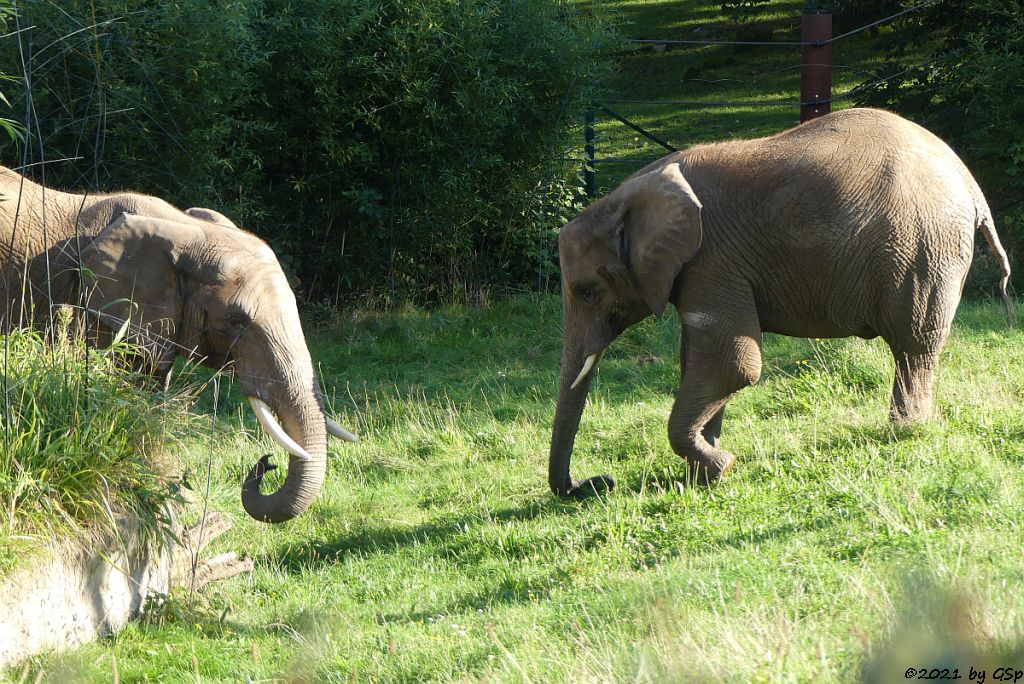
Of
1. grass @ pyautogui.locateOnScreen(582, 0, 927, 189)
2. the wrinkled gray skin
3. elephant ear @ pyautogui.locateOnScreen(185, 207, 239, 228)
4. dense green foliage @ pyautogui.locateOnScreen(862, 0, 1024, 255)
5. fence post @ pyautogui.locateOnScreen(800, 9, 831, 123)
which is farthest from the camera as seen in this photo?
grass @ pyautogui.locateOnScreen(582, 0, 927, 189)

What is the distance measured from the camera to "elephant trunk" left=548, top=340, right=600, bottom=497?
23.7ft

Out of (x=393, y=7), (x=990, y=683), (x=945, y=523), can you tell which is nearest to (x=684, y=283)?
(x=945, y=523)

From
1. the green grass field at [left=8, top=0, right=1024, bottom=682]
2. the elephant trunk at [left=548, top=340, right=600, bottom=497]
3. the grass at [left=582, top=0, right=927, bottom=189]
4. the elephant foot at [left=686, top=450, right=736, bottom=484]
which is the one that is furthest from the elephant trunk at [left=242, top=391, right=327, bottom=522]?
the grass at [left=582, top=0, right=927, bottom=189]

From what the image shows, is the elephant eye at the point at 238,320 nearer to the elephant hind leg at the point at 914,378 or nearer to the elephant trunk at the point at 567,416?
the elephant trunk at the point at 567,416

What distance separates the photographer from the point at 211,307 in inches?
277

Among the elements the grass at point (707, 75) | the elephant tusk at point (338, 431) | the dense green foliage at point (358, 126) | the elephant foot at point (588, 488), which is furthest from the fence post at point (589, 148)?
the elephant tusk at point (338, 431)

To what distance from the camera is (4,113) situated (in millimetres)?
10852

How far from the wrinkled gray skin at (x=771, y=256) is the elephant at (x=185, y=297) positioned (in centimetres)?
176

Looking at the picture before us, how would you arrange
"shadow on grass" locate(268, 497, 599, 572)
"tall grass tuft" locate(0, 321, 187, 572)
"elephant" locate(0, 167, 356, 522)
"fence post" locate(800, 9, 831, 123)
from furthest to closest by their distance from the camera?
1. "fence post" locate(800, 9, 831, 123)
2. "shadow on grass" locate(268, 497, 599, 572)
3. "elephant" locate(0, 167, 356, 522)
4. "tall grass tuft" locate(0, 321, 187, 572)

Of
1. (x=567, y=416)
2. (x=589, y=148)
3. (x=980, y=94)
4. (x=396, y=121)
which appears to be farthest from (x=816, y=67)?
(x=567, y=416)

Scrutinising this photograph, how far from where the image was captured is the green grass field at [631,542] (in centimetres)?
410

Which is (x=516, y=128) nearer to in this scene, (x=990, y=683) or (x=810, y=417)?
(x=810, y=417)

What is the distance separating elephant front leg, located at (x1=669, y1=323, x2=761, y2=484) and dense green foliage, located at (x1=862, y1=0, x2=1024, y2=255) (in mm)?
8289

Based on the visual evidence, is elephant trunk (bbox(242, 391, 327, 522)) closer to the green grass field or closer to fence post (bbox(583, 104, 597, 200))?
the green grass field
